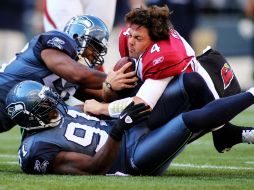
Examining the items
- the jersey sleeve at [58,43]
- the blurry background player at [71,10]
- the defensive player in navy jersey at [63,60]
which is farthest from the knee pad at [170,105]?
the blurry background player at [71,10]

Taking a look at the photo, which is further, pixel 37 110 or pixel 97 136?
pixel 97 136

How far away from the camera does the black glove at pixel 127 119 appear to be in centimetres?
503

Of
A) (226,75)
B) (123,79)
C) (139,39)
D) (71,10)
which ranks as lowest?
(71,10)

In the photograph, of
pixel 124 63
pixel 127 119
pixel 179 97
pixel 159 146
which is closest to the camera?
pixel 127 119

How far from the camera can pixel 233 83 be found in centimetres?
595

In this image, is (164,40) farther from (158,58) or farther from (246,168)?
(246,168)

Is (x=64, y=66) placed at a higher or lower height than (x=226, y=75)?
higher

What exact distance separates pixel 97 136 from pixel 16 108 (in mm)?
493

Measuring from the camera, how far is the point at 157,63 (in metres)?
5.32

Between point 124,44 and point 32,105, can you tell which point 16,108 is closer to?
point 32,105

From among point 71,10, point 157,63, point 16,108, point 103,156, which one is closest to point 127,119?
point 103,156

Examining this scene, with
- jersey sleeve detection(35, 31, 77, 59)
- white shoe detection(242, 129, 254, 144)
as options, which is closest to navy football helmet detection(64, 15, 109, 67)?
jersey sleeve detection(35, 31, 77, 59)

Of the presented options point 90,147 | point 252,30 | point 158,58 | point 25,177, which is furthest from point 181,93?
point 252,30

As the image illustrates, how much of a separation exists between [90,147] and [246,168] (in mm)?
1120
